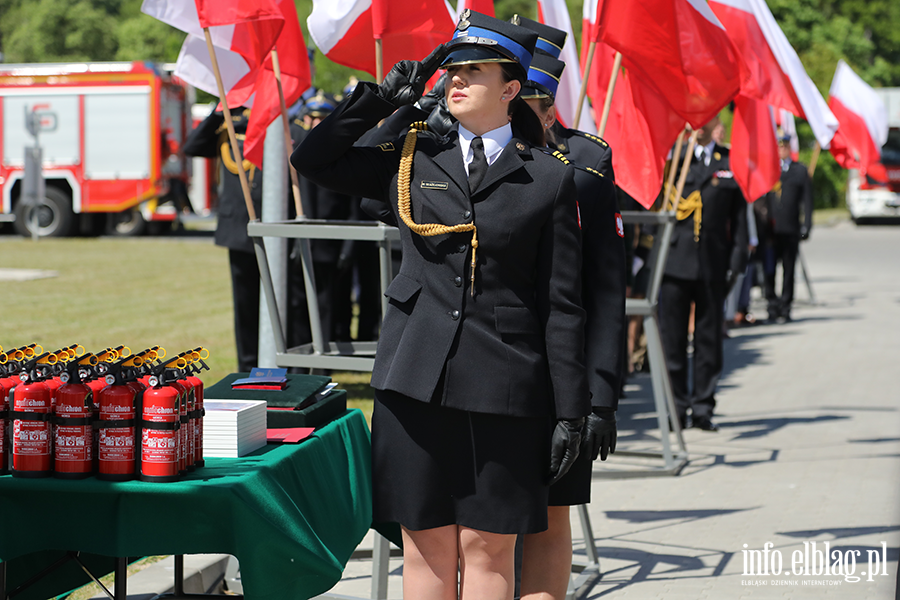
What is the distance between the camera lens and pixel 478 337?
9.21 feet

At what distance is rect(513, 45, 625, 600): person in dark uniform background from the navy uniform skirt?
0.23 metres

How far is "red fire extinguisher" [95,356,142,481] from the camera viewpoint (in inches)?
103

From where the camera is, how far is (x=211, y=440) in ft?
9.57

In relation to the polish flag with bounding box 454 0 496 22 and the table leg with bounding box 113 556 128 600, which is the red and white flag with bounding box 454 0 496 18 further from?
the table leg with bounding box 113 556 128 600

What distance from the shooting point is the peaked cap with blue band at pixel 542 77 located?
365 centimetres

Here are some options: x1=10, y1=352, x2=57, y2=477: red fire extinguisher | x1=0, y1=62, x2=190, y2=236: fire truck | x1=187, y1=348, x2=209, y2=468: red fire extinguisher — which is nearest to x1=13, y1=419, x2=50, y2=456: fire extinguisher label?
x1=10, y1=352, x2=57, y2=477: red fire extinguisher

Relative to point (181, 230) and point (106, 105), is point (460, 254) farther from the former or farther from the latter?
point (181, 230)

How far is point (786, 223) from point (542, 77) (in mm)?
10687

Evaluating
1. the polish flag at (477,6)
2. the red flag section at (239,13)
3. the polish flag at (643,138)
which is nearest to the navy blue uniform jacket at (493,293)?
the red flag section at (239,13)

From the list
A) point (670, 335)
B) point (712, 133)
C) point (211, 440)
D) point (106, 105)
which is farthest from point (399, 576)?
point (106, 105)

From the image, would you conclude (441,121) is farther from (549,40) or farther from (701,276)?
(701,276)

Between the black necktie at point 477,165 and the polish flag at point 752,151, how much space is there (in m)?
4.35

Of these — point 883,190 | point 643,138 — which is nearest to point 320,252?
point 643,138

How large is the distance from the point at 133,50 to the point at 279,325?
6056 cm
